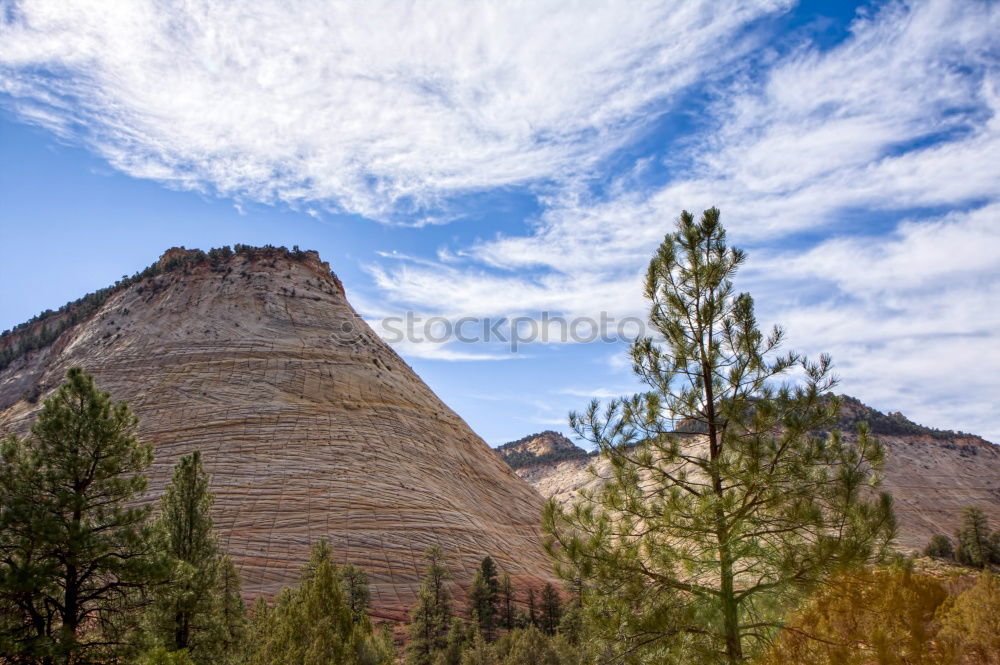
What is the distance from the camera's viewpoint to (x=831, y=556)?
7531 millimetres

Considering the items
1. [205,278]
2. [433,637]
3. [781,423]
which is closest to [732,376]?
[781,423]

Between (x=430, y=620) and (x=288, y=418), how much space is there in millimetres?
22473

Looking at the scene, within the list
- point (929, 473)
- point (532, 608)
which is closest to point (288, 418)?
point (532, 608)

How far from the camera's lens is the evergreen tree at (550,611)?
35.9 metres

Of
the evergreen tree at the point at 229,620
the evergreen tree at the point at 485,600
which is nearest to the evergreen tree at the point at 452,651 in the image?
the evergreen tree at the point at 485,600

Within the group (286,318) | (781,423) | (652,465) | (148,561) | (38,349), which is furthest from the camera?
(38,349)

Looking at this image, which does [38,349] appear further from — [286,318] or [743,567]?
[743,567]

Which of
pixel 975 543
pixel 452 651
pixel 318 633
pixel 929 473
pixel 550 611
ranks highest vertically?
pixel 929 473

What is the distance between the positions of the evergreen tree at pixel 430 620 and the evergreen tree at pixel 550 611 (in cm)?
642

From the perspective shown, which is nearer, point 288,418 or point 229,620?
point 229,620

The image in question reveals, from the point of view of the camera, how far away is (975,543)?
39062mm

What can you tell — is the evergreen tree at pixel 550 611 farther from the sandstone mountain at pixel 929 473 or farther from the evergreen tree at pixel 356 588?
the sandstone mountain at pixel 929 473

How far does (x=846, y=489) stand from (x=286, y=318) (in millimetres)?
56167

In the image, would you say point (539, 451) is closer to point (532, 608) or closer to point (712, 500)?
point (532, 608)
